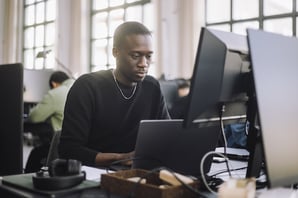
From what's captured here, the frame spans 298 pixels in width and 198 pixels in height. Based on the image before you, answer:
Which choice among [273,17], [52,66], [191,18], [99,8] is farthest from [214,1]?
[52,66]

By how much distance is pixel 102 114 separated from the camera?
1785 mm

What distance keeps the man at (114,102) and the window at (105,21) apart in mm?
4362

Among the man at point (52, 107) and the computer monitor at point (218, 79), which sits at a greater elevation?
the computer monitor at point (218, 79)

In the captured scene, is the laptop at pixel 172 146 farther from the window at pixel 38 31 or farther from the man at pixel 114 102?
the window at pixel 38 31

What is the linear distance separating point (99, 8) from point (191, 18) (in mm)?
2279

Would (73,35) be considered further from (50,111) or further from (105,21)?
(50,111)

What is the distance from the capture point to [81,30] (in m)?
6.64

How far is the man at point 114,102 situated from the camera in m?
1.66

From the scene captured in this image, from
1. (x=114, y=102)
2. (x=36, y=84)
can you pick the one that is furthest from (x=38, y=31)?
(x=114, y=102)

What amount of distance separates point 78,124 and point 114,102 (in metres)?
0.23

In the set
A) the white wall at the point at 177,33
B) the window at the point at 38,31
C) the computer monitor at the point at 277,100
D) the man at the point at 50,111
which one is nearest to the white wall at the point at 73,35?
the window at the point at 38,31

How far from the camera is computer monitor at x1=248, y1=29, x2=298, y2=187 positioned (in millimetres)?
792

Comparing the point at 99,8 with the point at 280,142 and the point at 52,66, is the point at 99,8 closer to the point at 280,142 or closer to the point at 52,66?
the point at 52,66

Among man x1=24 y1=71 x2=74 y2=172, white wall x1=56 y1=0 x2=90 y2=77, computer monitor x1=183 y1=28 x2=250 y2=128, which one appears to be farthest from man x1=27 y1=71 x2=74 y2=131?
computer monitor x1=183 y1=28 x2=250 y2=128
